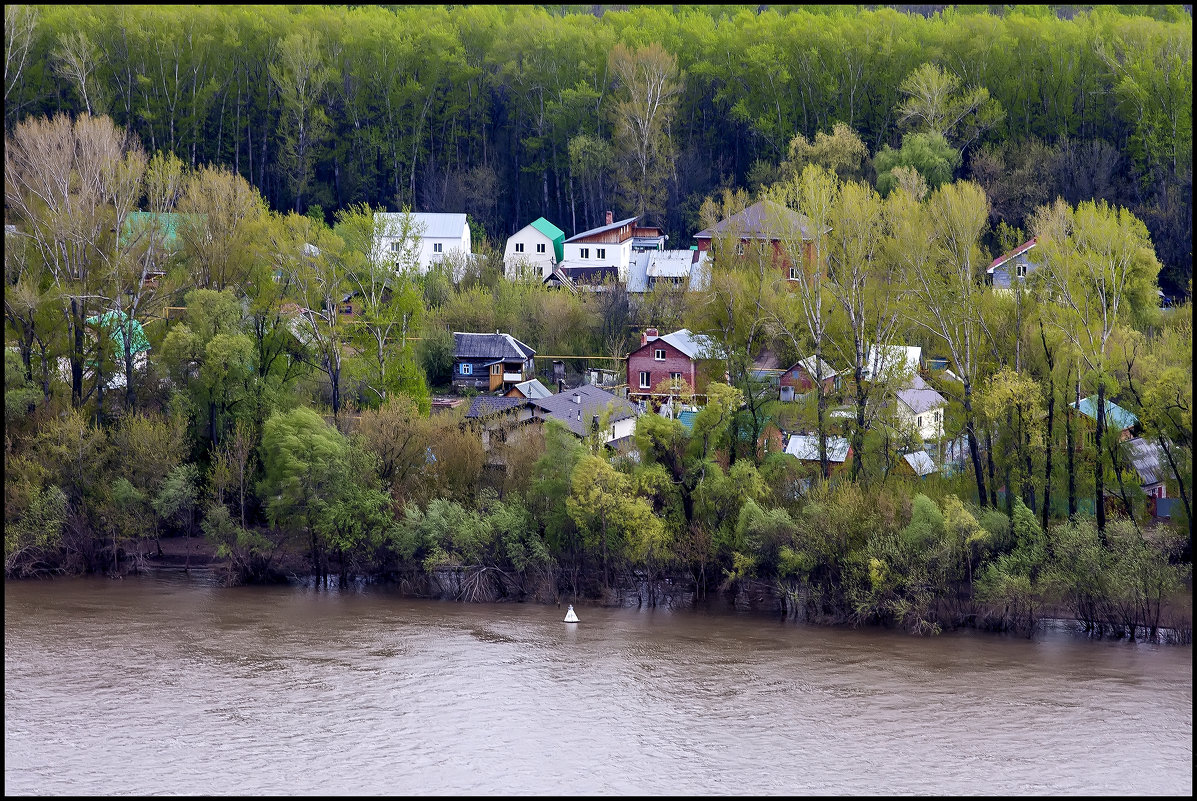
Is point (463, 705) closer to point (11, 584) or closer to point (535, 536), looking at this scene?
point (535, 536)

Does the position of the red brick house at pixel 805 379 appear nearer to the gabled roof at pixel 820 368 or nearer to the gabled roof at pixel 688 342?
the gabled roof at pixel 820 368

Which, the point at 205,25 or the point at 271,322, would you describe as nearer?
the point at 271,322

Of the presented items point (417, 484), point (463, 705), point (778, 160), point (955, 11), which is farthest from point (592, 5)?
point (463, 705)

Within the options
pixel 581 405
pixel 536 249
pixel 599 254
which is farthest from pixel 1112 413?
pixel 536 249

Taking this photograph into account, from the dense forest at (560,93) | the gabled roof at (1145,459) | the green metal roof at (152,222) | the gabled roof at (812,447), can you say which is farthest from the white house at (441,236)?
the gabled roof at (1145,459)

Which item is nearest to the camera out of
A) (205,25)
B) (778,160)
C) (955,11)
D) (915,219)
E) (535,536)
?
(535,536)

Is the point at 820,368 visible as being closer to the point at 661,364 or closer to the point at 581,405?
the point at 581,405
